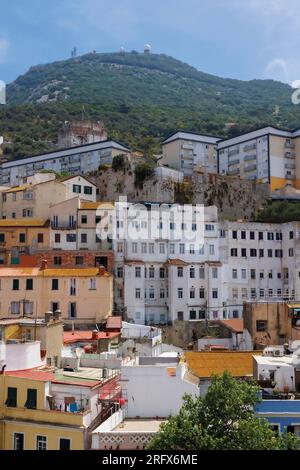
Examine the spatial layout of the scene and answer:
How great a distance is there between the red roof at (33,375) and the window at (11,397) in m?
0.59

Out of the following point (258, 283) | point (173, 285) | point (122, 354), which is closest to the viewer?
point (122, 354)

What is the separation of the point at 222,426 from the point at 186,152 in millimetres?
68867

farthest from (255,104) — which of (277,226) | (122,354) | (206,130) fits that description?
(122,354)

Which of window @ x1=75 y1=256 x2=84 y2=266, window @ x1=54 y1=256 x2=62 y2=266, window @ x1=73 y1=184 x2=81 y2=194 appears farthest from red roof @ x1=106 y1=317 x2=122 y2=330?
window @ x1=73 y1=184 x2=81 y2=194

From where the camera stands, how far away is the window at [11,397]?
23.1 metres

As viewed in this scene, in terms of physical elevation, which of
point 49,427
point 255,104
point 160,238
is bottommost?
point 49,427

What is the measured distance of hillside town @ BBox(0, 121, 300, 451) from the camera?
23.2m

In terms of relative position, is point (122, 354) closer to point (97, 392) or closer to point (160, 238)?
point (97, 392)

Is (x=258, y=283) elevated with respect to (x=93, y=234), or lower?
lower

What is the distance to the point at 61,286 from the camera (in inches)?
1868

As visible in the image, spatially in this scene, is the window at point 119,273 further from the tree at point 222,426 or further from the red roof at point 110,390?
the tree at point 222,426

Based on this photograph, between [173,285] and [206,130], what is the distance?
7563cm

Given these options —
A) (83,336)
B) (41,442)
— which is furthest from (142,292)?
(41,442)

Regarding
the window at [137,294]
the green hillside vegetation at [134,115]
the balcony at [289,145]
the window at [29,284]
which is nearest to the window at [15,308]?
the window at [29,284]
